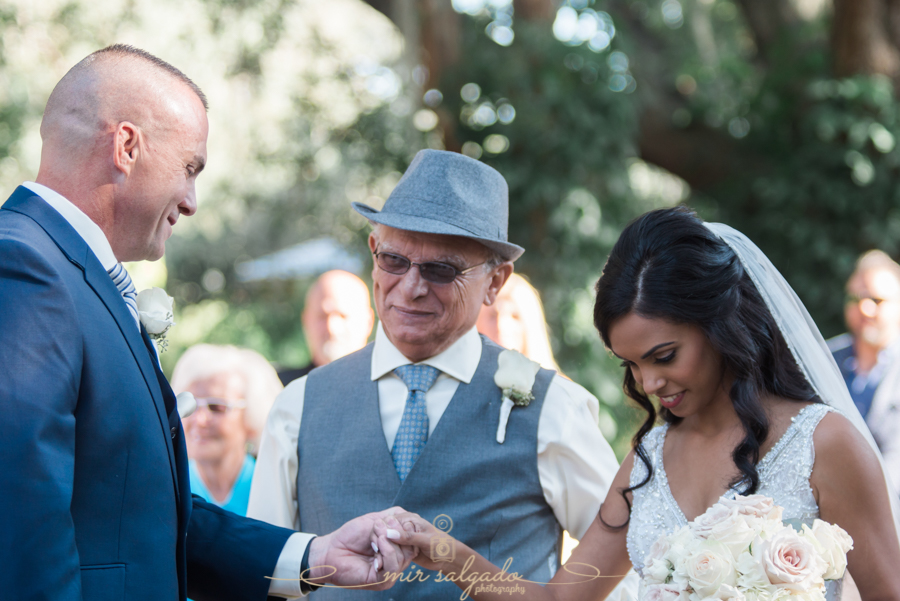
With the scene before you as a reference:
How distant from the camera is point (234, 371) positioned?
13.8 feet

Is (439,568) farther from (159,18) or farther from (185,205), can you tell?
(159,18)

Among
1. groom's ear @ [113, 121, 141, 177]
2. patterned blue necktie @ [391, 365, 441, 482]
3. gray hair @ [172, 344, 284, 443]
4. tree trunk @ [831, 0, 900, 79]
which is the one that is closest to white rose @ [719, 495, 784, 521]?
patterned blue necktie @ [391, 365, 441, 482]

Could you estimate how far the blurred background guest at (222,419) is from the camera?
13.3 ft

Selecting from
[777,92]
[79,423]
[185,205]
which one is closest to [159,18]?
[777,92]

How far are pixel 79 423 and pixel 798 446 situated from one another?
180 centimetres

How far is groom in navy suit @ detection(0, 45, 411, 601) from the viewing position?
147cm

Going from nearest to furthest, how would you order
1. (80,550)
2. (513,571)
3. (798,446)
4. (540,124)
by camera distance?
(80,550), (798,446), (513,571), (540,124)

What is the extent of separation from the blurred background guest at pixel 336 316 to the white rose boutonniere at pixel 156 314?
10.3 ft

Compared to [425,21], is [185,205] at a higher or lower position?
lower

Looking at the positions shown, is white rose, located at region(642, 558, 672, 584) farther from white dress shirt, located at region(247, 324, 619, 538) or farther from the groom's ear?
the groom's ear

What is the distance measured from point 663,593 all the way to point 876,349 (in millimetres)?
4051

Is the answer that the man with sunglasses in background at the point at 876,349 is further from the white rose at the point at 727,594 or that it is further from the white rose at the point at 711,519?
the white rose at the point at 727,594

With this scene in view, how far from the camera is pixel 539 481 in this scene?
2527mm

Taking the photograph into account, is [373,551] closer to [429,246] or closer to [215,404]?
[429,246]
